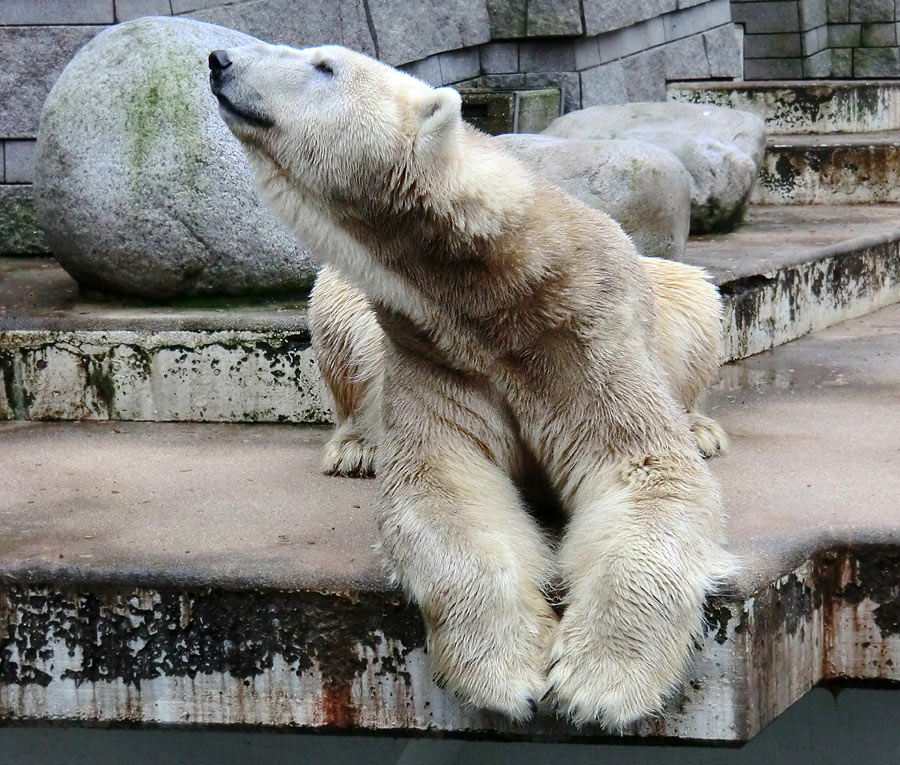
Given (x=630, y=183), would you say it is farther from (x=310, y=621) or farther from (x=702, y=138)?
(x=310, y=621)

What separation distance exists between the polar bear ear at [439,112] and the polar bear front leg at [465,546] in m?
0.57

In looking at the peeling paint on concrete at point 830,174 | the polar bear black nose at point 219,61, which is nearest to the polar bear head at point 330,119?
the polar bear black nose at point 219,61

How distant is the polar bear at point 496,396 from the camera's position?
2375mm

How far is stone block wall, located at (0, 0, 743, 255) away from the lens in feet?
19.7

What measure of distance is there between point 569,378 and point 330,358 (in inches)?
43.8

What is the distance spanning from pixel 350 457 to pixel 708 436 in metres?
0.99

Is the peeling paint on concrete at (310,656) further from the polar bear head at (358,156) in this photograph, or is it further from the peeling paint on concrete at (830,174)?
the peeling paint on concrete at (830,174)

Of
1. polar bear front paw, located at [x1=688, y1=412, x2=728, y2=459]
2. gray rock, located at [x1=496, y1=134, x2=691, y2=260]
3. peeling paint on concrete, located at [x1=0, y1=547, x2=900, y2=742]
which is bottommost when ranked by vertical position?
peeling paint on concrete, located at [x1=0, y1=547, x2=900, y2=742]

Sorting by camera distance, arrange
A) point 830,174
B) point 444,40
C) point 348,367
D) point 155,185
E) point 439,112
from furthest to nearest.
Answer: point 444,40
point 830,174
point 155,185
point 348,367
point 439,112

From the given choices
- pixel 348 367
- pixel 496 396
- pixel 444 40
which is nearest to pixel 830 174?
pixel 444 40

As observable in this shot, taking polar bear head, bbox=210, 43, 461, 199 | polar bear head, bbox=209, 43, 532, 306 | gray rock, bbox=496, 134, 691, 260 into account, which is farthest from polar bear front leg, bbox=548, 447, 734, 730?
gray rock, bbox=496, 134, 691, 260

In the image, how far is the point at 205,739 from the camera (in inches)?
121

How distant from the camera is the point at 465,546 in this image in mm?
2475

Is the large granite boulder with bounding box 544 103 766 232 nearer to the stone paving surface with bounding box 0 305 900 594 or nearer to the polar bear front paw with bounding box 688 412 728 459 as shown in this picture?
the stone paving surface with bounding box 0 305 900 594
